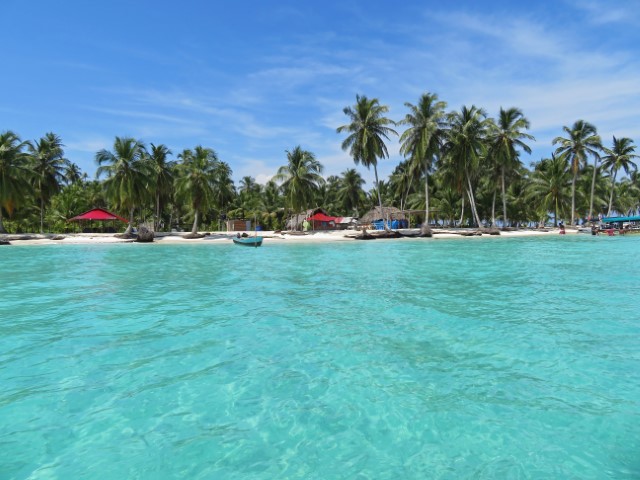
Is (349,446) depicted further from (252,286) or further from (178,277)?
(178,277)

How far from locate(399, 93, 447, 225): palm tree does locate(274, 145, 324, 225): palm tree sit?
11.4 m

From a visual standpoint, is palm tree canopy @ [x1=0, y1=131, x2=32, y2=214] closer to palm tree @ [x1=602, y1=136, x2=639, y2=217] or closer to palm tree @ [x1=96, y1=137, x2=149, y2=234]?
palm tree @ [x1=96, y1=137, x2=149, y2=234]

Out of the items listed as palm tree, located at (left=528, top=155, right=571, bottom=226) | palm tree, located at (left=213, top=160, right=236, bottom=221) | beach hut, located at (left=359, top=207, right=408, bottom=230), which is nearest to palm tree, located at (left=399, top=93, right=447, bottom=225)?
beach hut, located at (left=359, top=207, right=408, bottom=230)

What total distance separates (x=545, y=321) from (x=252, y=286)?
28.1 ft

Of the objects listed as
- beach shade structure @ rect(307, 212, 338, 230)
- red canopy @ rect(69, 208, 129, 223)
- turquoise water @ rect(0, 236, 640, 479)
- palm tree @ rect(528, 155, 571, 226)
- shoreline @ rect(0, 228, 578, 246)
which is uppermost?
palm tree @ rect(528, 155, 571, 226)

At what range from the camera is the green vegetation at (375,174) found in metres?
42.4

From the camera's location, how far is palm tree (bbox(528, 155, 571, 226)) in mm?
51500

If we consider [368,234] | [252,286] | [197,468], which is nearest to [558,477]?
[197,468]

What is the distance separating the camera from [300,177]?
4881 cm

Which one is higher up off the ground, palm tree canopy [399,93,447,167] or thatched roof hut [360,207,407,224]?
palm tree canopy [399,93,447,167]

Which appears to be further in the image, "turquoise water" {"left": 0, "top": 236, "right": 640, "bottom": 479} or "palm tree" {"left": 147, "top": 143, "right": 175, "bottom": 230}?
"palm tree" {"left": 147, "top": 143, "right": 175, "bottom": 230}

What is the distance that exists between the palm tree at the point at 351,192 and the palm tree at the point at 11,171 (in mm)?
44658

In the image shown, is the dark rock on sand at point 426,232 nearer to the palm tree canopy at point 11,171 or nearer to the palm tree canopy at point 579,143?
the palm tree canopy at point 579,143

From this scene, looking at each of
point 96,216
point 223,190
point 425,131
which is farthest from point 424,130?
point 96,216
